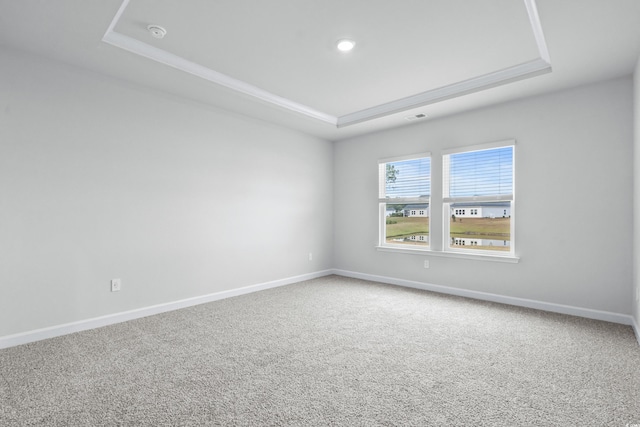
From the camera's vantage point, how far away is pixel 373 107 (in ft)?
14.5

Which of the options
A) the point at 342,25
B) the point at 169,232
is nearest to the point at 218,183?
the point at 169,232

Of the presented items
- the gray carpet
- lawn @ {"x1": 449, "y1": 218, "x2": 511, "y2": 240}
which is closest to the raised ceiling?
lawn @ {"x1": 449, "y1": 218, "x2": 511, "y2": 240}

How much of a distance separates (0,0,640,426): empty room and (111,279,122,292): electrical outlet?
0.06 feet

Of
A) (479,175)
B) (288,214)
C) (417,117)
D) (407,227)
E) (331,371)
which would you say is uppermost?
(417,117)

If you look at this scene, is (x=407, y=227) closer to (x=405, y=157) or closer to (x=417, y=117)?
(x=405, y=157)

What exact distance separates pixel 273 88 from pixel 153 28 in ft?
4.69

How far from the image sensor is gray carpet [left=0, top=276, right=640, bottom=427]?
1741mm

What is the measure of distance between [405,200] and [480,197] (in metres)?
1.11

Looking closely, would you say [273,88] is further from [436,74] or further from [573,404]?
[573,404]

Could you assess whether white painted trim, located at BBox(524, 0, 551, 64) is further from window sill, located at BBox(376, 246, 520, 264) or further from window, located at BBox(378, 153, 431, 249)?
window sill, located at BBox(376, 246, 520, 264)

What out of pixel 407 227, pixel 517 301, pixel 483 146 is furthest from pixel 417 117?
pixel 517 301

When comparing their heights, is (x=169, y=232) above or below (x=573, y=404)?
above

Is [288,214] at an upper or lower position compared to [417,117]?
lower

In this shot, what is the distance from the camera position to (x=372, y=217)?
530cm
